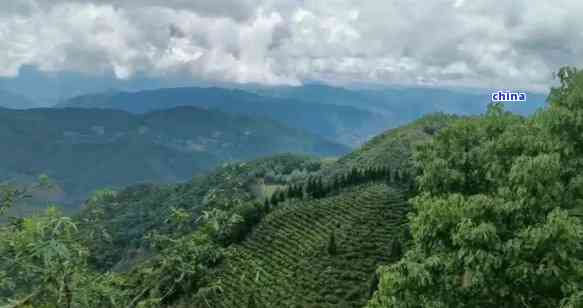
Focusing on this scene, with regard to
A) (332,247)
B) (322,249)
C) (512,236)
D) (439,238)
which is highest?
(512,236)

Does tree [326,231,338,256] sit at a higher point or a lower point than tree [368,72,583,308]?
lower

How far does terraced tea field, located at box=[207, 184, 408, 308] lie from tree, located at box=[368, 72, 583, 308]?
31964 mm

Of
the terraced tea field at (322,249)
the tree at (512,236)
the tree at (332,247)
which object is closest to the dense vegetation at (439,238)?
the tree at (512,236)

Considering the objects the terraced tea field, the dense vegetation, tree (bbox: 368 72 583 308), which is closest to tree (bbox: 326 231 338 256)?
the terraced tea field

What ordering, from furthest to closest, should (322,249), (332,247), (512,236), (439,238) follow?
1. (322,249)
2. (332,247)
3. (439,238)
4. (512,236)

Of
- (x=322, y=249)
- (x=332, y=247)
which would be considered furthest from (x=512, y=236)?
(x=322, y=249)

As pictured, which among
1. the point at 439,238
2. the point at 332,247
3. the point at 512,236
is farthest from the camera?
the point at 332,247

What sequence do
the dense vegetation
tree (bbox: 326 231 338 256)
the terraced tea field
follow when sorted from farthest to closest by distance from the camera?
tree (bbox: 326 231 338 256), the terraced tea field, the dense vegetation

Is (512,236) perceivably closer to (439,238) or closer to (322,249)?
(439,238)

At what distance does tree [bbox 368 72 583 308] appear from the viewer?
539 inches

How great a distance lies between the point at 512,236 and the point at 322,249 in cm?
7018

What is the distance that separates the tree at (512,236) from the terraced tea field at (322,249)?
31964 millimetres

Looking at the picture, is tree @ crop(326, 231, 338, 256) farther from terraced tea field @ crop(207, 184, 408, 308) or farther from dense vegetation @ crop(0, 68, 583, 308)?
dense vegetation @ crop(0, 68, 583, 308)

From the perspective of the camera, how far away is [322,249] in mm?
83938
